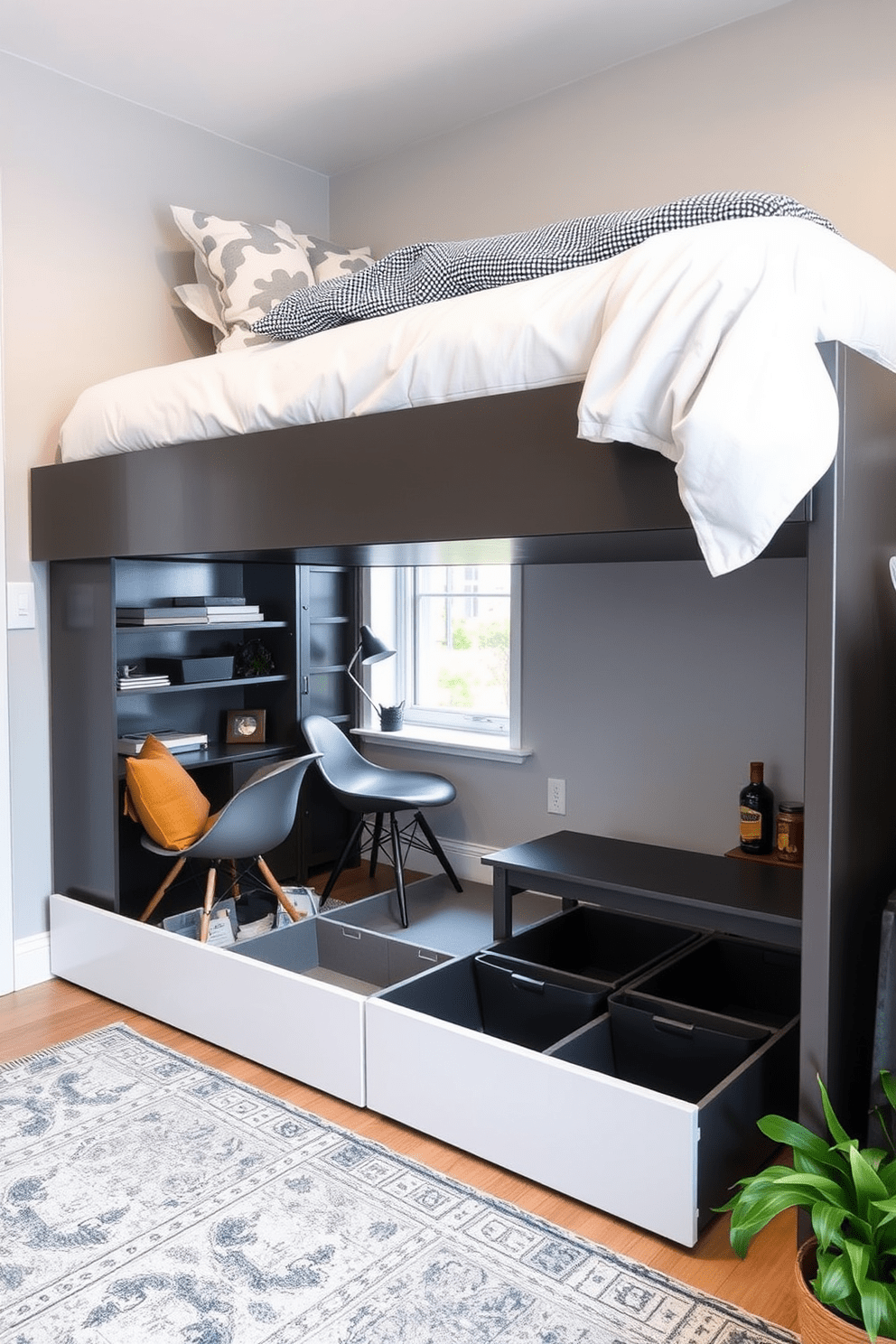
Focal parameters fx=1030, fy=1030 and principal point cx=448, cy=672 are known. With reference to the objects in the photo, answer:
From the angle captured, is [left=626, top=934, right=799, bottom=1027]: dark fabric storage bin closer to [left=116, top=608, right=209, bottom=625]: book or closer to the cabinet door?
the cabinet door

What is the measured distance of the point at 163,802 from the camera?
275 cm

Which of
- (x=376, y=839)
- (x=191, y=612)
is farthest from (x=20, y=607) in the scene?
(x=376, y=839)

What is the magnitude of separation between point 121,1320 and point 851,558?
1.59 metres

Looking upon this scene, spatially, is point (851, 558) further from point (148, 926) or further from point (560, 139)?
point (560, 139)

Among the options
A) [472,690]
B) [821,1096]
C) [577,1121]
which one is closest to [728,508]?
[821,1096]

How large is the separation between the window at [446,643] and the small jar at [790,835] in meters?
1.11

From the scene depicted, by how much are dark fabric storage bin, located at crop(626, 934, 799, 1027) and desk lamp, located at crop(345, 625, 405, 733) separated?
1.62 metres

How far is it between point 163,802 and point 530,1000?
113cm

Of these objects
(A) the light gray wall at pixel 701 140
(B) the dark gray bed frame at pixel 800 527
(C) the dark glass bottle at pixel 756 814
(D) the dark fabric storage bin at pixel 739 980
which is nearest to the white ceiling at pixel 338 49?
(A) the light gray wall at pixel 701 140

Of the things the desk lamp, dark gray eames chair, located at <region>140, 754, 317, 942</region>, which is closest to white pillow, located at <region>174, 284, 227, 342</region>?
the desk lamp

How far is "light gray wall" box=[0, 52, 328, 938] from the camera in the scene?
2820 mm

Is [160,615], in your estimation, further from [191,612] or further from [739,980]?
[739,980]

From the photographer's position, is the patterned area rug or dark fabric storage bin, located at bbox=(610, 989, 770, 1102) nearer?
the patterned area rug

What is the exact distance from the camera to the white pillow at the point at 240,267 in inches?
118
